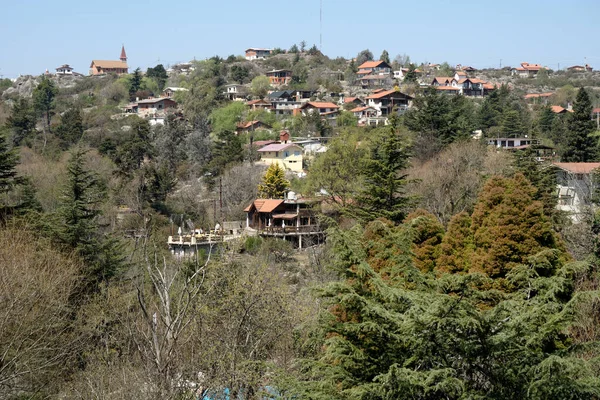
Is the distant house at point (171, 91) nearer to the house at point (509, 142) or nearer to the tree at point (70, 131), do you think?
the tree at point (70, 131)

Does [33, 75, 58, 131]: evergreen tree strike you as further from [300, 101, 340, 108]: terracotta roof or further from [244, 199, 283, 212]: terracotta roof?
[244, 199, 283, 212]: terracotta roof

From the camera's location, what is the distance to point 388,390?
591 cm

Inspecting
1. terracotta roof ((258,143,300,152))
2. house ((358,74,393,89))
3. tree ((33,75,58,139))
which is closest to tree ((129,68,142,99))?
tree ((33,75,58,139))

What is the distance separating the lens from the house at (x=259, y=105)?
198 ft

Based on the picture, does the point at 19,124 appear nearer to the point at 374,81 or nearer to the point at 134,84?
the point at 134,84

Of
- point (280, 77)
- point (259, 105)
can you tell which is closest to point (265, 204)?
point (259, 105)

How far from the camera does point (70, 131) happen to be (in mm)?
49875

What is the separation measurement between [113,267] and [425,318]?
12.9 meters

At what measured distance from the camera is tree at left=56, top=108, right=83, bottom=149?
160 ft

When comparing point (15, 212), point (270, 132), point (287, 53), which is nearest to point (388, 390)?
point (15, 212)

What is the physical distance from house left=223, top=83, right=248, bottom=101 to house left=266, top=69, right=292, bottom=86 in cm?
492

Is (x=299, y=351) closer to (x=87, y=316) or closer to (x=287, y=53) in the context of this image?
(x=87, y=316)

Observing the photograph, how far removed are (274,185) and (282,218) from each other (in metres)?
2.90

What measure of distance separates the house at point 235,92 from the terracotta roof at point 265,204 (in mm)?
34107
